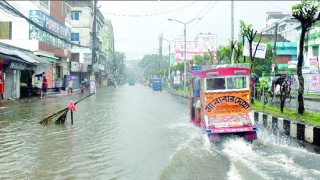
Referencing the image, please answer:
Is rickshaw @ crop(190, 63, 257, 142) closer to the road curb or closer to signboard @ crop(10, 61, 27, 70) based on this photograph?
the road curb

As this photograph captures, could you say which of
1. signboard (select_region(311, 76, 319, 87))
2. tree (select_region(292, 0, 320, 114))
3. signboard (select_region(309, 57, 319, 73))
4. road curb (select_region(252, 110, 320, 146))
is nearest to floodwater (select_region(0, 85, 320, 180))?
road curb (select_region(252, 110, 320, 146))

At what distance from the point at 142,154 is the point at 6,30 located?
28.7 meters

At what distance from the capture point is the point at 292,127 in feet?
44.6

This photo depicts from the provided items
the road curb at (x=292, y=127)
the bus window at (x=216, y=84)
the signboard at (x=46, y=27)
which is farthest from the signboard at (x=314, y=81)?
the bus window at (x=216, y=84)

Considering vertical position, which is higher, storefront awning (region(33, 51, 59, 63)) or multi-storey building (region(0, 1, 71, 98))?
multi-storey building (region(0, 1, 71, 98))

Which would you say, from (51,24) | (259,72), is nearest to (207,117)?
(51,24)

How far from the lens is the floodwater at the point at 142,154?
7.97m

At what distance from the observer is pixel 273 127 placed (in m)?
15.5

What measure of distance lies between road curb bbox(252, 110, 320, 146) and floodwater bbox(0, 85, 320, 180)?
1.40 feet

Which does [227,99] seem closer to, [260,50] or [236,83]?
[236,83]

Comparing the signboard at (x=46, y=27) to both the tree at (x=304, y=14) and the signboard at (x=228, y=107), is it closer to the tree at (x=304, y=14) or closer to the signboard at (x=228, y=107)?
the tree at (x=304, y=14)

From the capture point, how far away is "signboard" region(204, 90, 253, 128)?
11734 mm

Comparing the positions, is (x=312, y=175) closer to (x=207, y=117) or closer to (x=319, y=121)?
(x=207, y=117)

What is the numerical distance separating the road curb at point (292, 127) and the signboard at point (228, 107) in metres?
2.08
